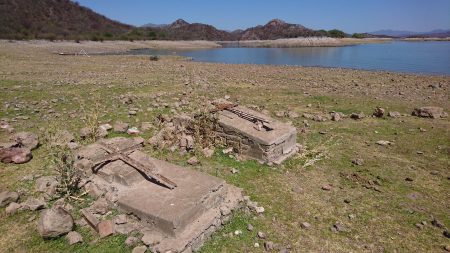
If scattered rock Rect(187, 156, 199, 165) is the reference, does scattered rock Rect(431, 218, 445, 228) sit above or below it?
below

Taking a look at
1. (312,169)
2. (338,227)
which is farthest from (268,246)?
(312,169)

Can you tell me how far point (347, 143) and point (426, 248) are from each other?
4.45 m

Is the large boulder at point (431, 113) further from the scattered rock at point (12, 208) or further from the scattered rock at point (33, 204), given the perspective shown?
the scattered rock at point (12, 208)

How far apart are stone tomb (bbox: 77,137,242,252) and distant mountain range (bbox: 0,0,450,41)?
65.5m

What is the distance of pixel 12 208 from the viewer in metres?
5.71

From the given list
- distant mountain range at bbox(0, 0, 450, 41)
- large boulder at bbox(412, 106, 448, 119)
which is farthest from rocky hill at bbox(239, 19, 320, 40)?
large boulder at bbox(412, 106, 448, 119)

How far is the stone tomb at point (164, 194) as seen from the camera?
4.94 m

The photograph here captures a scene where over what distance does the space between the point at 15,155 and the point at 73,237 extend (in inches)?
143

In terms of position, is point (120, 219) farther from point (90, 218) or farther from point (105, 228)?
point (90, 218)

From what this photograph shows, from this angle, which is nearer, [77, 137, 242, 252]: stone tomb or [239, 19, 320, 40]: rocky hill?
[77, 137, 242, 252]: stone tomb

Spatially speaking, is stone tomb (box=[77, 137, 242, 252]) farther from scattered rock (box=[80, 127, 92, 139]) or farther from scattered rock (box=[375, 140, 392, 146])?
scattered rock (box=[375, 140, 392, 146])

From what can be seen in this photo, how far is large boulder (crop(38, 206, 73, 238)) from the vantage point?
16.5ft

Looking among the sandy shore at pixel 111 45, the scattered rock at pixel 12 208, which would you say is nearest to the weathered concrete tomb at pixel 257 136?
the scattered rock at pixel 12 208

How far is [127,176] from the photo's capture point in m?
6.02
